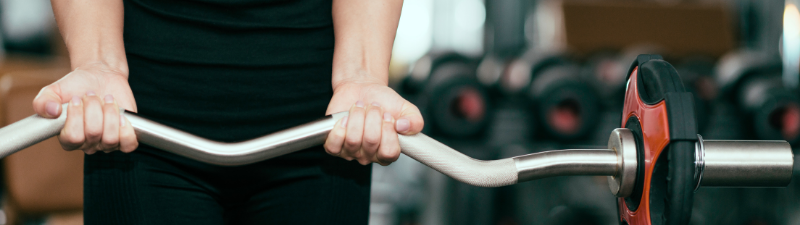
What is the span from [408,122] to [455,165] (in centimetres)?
6

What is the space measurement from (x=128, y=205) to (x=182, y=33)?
0.20 metres

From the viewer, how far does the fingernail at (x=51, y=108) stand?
0.44 metres

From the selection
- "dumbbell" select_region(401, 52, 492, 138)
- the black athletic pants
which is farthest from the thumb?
"dumbbell" select_region(401, 52, 492, 138)

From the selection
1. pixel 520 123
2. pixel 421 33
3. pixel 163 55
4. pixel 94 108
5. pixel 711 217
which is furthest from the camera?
pixel 421 33

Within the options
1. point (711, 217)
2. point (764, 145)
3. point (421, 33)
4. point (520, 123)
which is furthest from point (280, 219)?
point (421, 33)

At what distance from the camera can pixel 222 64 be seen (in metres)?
0.59

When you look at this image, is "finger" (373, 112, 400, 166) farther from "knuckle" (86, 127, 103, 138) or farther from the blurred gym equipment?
the blurred gym equipment

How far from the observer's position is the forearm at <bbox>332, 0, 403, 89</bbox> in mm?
601

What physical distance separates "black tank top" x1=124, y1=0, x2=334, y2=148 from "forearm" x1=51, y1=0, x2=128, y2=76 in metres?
0.02

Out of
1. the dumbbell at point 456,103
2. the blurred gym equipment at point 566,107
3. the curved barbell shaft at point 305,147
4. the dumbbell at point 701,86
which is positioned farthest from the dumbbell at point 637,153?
the dumbbell at point 701,86

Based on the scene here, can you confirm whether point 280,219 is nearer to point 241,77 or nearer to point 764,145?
point 241,77

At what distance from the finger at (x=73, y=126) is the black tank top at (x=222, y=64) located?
0.12m

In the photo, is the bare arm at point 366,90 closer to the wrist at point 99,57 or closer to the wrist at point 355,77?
the wrist at point 355,77

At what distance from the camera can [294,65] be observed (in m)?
0.60
